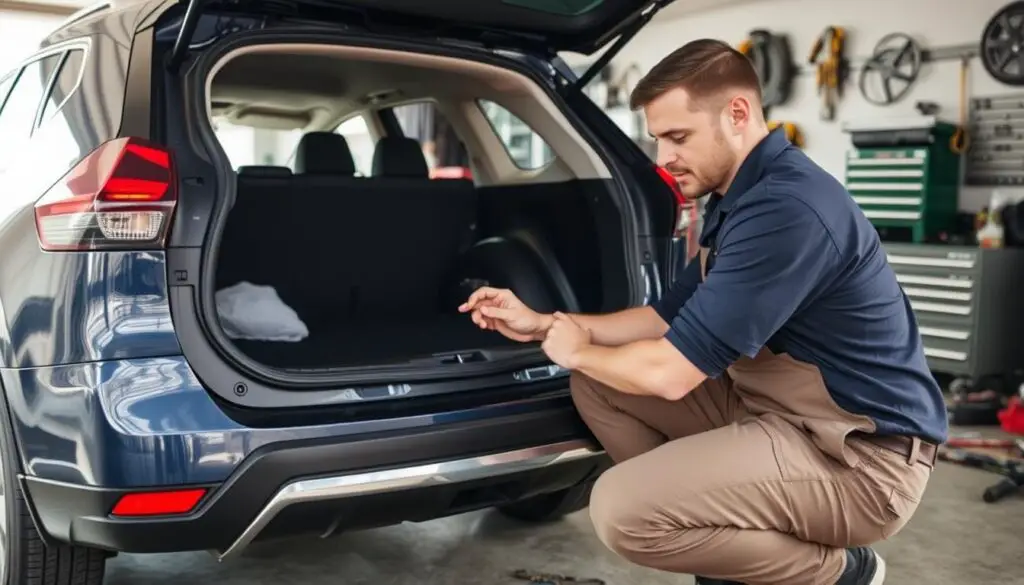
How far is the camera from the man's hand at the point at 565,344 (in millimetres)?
1810

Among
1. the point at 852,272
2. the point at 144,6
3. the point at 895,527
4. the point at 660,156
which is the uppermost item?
the point at 144,6

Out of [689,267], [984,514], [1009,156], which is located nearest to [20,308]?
[689,267]

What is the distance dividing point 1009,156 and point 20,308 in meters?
5.24

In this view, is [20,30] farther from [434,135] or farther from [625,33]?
[625,33]

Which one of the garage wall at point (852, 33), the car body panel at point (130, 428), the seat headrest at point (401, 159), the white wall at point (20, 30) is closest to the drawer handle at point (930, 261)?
the garage wall at point (852, 33)

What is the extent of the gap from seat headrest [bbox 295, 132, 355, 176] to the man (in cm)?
113

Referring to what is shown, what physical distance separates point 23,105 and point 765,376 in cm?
178

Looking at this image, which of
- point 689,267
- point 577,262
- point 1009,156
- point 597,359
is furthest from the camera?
point 1009,156

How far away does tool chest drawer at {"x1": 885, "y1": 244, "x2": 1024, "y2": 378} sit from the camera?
15.6 feet

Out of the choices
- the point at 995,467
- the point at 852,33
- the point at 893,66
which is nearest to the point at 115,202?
the point at 995,467

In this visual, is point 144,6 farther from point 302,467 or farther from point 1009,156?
point 1009,156

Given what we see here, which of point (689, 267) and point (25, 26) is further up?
point (25, 26)

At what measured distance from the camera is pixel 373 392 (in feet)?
5.82

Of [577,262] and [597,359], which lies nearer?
[597,359]
